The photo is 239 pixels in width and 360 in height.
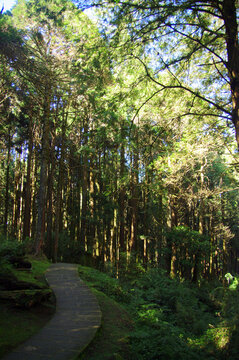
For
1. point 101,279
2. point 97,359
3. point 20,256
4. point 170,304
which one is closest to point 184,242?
point 170,304

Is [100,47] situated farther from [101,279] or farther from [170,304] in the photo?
[170,304]

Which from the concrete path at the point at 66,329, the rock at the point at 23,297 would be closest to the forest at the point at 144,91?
the concrete path at the point at 66,329

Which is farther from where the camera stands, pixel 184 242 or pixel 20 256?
pixel 184 242

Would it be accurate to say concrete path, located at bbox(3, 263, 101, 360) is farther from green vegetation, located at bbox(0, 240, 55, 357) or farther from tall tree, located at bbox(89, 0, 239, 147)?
tall tree, located at bbox(89, 0, 239, 147)

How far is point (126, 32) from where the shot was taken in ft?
18.6

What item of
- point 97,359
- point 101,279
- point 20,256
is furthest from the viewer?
point 101,279

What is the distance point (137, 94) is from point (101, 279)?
7066 millimetres

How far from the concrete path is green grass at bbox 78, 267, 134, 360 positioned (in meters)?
0.16

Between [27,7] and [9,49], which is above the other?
[27,7]

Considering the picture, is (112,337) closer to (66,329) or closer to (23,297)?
(66,329)

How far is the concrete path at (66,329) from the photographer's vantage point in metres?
3.76

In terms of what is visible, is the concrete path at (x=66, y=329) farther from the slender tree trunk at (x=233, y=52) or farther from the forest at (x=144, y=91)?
the slender tree trunk at (x=233, y=52)

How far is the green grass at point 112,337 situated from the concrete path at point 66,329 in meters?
0.16

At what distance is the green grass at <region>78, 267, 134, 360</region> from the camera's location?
13.4 feet
